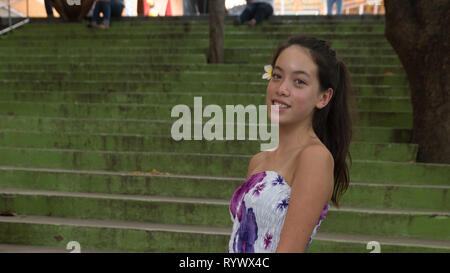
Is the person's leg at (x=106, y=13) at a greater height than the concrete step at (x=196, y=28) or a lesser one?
greater

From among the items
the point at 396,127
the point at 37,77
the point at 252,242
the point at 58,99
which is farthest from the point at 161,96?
the point at 252,242

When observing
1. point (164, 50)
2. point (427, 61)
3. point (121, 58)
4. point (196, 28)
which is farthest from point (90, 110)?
point (427, 61)

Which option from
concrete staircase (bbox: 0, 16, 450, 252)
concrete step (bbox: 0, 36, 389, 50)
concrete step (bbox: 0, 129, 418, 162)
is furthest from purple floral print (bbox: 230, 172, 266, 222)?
concrete step (bbox: 0, 36, 389, 50)

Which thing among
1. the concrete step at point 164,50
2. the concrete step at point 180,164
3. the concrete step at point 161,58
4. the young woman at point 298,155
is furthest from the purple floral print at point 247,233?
the concrete step at point 164,50

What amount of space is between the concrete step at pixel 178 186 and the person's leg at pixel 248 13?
4.95m

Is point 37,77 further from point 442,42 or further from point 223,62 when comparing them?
point 442,42

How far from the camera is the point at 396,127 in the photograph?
458 centimetres

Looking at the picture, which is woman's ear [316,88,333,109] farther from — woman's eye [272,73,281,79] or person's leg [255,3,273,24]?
person's leg [255,3,273,24]

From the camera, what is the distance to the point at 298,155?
1.12 meters

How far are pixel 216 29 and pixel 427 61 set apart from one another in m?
3.49

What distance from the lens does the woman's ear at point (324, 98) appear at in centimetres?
118

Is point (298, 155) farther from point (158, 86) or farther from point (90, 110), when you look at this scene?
point (158, 86)

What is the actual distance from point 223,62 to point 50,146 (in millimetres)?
3170

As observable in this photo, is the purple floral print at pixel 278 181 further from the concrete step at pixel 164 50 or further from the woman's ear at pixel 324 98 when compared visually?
the concrete step at pixel 164 50
